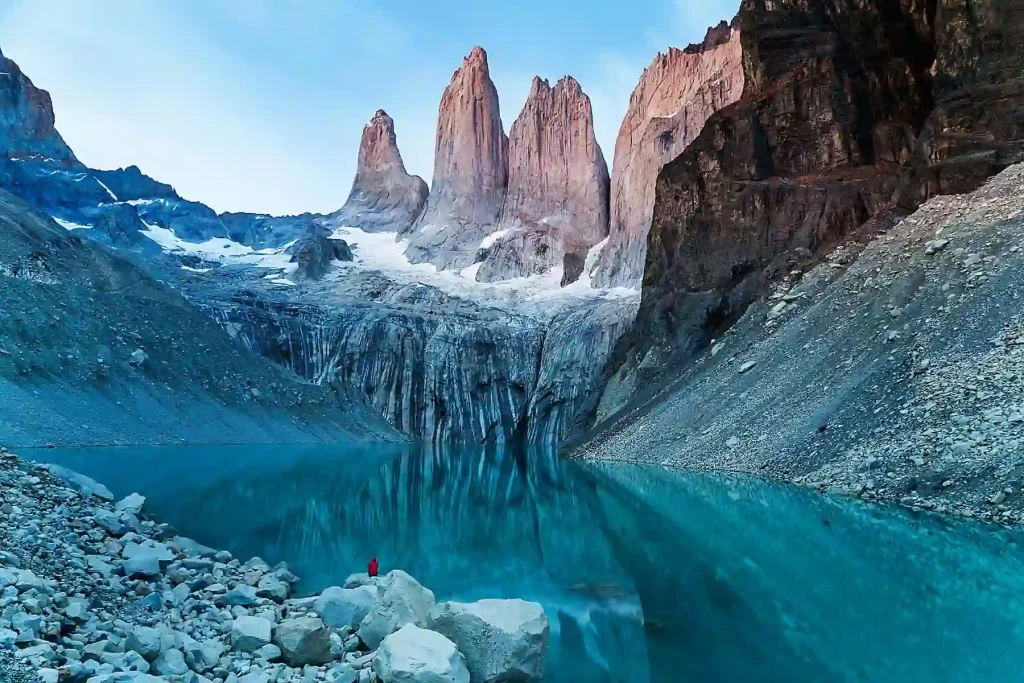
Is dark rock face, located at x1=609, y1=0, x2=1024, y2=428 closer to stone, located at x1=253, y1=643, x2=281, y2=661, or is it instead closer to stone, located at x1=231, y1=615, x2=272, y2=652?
stone, located at x1=231, y1=615, x2=272, y2=652

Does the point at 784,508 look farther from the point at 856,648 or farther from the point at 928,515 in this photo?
the point at 856,648

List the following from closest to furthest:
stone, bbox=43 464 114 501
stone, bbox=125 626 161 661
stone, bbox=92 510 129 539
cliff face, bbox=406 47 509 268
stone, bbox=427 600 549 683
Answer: stone, bbox=125 626 161 661 → stone, bbox=427 600 549 683 → stone, bbox=92 510 129 539 → stone, bbox=43 464 114 501 → cliff face, bbox=406 47 509 268

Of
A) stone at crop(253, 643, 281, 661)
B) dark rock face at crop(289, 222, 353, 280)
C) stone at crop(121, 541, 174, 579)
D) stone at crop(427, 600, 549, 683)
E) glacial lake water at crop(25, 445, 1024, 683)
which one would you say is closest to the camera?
stone at crop(427, 600, 549, 683)

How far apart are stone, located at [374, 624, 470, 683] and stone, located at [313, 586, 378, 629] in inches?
55.8

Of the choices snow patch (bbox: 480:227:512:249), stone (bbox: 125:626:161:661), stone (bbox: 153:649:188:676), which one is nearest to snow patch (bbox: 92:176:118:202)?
snow patch (bbox: 480:227:512:249)

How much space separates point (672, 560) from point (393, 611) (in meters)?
6.95

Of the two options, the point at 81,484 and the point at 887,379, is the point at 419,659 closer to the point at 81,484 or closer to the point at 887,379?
the point at 81,484

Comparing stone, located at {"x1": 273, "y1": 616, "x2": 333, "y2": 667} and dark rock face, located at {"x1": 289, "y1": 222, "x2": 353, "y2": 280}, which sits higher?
dark rock face, located at {"x1": 289, "y1": 222, "x2": 353, "y2": 280}

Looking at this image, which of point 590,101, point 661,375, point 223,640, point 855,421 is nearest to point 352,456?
point 661,375

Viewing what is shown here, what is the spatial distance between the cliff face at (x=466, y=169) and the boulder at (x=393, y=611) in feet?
295

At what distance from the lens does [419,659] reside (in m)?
6.61

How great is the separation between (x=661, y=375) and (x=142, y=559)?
37.1 meters

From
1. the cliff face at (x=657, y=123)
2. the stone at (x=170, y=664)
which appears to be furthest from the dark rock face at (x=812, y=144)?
the stone at (x=170, y=664)

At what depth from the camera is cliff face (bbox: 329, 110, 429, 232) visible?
373 ft
